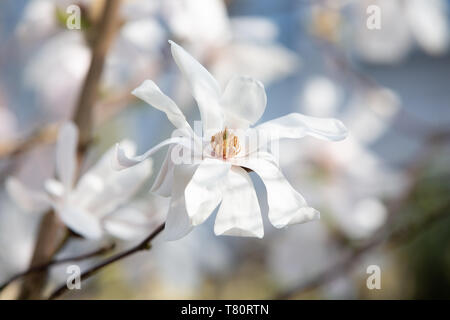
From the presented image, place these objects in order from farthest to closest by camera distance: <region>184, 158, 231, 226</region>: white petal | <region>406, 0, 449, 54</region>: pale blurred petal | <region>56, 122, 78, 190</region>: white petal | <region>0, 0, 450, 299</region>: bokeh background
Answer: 1. <region>406, 0, 449, 54</region>: pale blurred petal
2. <region>0, 0, 450, 299</region>: bokeh background
3. <region>56, 122, 78, 190</region>: white petal
4. <region>184, 158, 231, 226</region>: white petal

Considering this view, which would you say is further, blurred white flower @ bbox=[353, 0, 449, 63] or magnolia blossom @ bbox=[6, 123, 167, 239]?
blurred white flower @ bbox=[353, 0, 449, 63]

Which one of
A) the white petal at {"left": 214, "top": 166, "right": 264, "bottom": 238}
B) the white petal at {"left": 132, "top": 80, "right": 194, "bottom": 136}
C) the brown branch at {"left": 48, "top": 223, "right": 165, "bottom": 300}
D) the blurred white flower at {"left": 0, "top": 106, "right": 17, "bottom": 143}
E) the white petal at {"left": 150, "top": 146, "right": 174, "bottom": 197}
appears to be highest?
the blurred white flower at {"left": 0, "top": 106, "right": 17, "bottom": 143}

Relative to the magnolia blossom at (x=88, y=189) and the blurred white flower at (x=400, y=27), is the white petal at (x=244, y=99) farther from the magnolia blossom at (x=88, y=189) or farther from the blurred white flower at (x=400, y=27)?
the blurred white flower at (x=400, y=27)

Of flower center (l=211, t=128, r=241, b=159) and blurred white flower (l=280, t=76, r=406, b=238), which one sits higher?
blurred white flower (l=280, t=76, r=406, b=238)

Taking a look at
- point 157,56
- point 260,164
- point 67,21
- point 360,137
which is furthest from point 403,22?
point 260,164

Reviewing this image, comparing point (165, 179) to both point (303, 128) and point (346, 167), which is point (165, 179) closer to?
point (303, 128)

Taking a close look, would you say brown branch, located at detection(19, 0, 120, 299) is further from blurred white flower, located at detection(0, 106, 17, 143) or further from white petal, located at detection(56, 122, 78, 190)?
blurred white flower, located at detection(0, 106, 17, 143)

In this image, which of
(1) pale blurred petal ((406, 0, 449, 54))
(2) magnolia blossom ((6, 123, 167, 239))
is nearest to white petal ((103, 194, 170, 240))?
(2) magnolia blossom ((6, 123, 167, 239))

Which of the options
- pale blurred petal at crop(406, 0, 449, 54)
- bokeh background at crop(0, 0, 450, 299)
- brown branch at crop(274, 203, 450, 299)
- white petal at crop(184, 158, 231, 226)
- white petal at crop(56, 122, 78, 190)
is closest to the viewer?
white petal at crop(184, 158, 231, 226)
